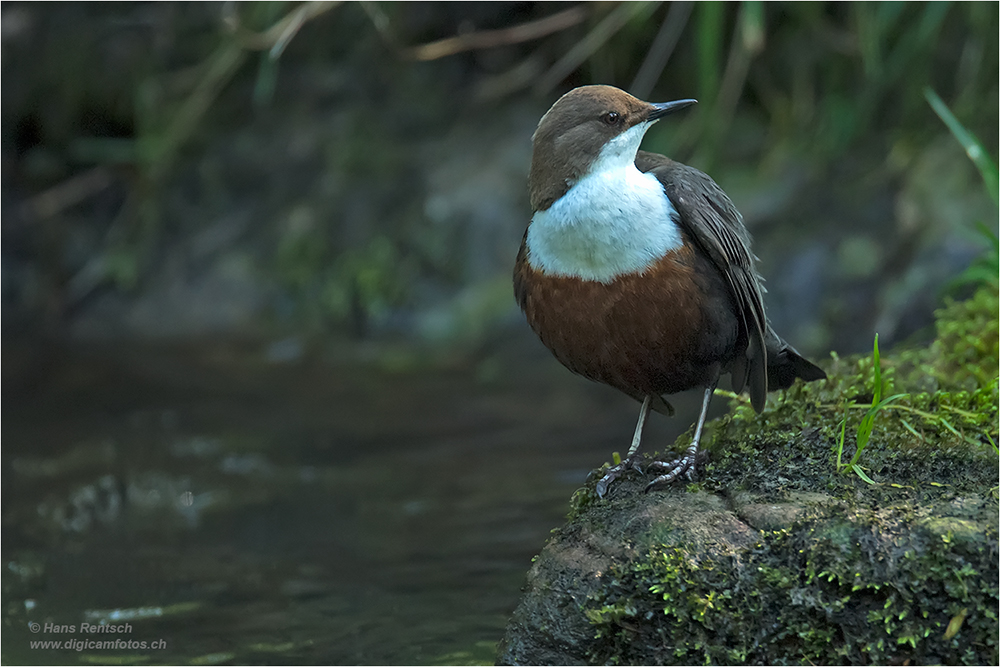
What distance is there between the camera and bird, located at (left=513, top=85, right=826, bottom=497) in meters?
3.11

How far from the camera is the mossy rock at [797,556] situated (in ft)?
8.38

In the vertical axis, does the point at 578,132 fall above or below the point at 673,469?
above

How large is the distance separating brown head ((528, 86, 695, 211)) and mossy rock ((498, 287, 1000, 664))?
98 cm

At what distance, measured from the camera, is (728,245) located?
3.19 metres

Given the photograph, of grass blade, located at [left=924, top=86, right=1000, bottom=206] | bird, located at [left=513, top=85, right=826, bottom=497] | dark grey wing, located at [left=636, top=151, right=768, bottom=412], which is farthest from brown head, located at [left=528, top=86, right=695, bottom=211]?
grass blade, located at [left=924, top=86, right=1000, bottom=206]

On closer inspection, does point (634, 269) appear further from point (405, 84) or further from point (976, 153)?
point (405, 84)

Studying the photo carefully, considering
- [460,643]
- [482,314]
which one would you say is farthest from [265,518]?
[482,314]

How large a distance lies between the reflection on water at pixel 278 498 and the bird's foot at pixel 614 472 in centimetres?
83

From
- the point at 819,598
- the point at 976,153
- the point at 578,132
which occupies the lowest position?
the point at 819,598

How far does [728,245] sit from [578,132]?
1.93 ft

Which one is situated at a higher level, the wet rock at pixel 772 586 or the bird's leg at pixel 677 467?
the bird's leg at pixel 677 467

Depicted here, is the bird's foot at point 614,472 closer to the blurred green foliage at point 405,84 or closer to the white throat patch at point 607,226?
the white throat patch at point 607,226

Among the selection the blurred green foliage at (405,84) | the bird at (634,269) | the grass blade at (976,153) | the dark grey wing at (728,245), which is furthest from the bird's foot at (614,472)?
the blurred green foliage at (405,84)

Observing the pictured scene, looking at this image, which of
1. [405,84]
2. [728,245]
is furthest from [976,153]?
[405,84]
